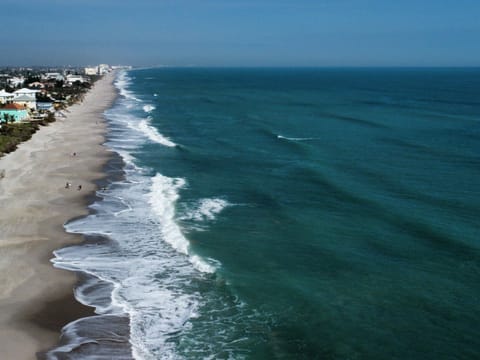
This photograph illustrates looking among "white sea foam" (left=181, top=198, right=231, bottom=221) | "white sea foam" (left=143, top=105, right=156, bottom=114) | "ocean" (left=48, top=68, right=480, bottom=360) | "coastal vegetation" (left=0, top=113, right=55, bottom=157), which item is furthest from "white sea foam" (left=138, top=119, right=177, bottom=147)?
"white sea foam" (left=181, top=198, right=231, bottom=221)

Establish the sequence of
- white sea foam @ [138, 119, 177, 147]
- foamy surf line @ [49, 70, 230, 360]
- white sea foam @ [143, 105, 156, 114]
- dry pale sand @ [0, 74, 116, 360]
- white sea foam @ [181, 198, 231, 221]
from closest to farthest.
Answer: foamy surf line @ [49, 70, 230, 360] < dry pale sand @ [0, 74, 116, 360] < white sea foam @ [181, 198, 231, 221] < white sea foam @ [138, 119, 177, 147] < white sea foam @ [143, 105, 156, 114]

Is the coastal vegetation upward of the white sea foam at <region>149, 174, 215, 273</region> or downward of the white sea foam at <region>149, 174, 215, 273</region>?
upward

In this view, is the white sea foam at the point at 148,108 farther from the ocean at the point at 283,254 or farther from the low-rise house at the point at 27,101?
the ocean at the point at 283,254

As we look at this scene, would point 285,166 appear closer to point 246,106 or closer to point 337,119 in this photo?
point 337,119

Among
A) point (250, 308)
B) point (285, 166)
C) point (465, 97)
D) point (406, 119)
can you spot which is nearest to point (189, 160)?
point (285, 166)

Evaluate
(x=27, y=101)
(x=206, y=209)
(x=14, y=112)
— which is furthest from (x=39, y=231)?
(x=27, y=101)

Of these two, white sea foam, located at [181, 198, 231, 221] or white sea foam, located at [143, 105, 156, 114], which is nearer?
white sea foam, located at [181, 198, 231, 221]

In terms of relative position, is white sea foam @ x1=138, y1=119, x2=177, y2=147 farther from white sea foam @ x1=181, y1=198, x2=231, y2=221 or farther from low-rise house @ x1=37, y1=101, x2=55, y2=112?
white sea foam @ x1=181, y1=198, x2=231, y2=221
